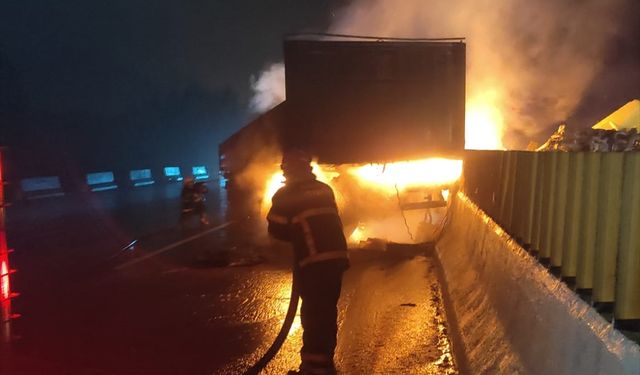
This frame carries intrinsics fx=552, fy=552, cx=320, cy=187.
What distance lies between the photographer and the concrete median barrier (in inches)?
92.3

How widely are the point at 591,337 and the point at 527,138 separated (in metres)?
17.6

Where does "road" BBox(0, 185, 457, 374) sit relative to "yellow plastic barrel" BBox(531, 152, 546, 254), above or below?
below

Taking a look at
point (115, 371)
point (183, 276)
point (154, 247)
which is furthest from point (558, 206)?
point (154, 247)

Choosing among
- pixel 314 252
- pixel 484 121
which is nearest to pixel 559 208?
pixel 314 252

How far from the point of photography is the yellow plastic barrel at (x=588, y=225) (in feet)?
9.50

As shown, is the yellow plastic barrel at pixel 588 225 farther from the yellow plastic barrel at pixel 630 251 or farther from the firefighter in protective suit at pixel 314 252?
the firefighter in protective suit at pixel 314 252

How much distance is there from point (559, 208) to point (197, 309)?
14.4 ft

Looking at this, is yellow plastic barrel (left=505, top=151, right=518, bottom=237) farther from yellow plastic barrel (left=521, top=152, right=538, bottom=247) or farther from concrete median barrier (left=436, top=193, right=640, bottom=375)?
yellow plastic barrel (left=521, top=152, right=538, bottom=247)

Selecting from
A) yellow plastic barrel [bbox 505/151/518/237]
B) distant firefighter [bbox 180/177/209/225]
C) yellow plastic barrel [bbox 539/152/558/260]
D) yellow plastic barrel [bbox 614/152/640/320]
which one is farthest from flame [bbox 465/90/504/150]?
yellow plastic barrel [bbox 614/152/640/320]

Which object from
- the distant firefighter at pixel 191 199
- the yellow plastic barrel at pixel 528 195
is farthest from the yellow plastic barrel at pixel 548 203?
the distant firefighter at pixel 191 199

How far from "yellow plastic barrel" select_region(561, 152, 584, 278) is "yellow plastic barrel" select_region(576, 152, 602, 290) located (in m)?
0.06

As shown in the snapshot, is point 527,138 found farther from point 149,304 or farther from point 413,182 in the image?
point 149,304

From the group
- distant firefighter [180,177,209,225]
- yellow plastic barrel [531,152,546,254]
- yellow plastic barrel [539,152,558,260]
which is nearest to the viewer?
yellow plastic barrel [539,152,558,260]

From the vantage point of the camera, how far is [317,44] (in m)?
8.92
